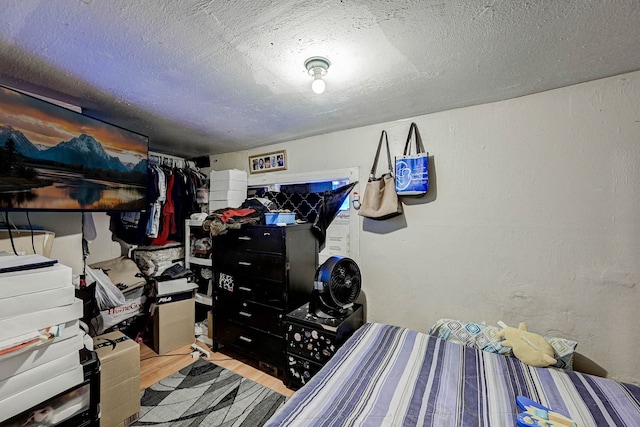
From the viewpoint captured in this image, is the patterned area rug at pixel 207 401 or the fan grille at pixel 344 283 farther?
the fan grille at pixel 344 283

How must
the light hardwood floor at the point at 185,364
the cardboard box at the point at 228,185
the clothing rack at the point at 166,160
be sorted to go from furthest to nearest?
1. the clothing rack at the point at 166,160
2. the cardboard box at the point at 228,185
3. the light hardwood floor at the point at 185,364

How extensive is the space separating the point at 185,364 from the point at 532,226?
3.12 metres

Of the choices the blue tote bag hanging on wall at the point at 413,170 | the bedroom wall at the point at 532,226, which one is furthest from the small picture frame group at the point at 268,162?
the blue tote bag hanging on wall at the point at 413,170

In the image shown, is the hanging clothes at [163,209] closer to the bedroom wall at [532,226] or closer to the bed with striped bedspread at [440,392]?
the bedroom wall at [532,226]

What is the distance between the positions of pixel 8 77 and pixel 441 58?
243 cm

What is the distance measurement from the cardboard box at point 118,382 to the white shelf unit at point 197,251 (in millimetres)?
1176

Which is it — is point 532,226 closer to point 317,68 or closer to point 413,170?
point 413,170

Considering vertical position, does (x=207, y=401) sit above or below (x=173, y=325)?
below

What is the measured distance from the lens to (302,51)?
1250mm

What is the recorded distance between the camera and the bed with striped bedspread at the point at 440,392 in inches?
40.9

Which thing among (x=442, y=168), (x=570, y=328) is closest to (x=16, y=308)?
(x=442, y=168)

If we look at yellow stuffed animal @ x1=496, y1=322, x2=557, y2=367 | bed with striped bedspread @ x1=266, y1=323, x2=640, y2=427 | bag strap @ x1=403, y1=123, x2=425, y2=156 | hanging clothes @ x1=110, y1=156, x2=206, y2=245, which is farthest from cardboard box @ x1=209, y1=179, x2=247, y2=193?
yellow stuffed animal @ x1=496, y1=322, x2=557, y2=367

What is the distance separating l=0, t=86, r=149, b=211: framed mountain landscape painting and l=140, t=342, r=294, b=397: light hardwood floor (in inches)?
58.4

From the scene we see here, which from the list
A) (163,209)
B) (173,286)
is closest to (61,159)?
(163,209)
